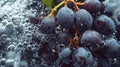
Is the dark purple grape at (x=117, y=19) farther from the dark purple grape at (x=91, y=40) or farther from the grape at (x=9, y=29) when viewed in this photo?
the grape at (x=9, y=29)

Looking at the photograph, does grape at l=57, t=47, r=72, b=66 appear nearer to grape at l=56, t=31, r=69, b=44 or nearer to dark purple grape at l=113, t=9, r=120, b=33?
grape at l=56, t=31, r=69, b=44

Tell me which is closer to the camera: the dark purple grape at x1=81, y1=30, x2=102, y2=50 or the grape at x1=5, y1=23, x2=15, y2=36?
the dark purple grape at x1=81, y1=30, x2=102, y2=50

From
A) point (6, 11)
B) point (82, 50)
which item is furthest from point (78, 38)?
point (6, 11)

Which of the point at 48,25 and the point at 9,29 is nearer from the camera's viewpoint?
the point at 48,25

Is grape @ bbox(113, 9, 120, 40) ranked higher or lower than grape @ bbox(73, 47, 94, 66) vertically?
higher

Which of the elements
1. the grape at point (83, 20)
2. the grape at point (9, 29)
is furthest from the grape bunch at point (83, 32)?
the grape at point (9, 29)

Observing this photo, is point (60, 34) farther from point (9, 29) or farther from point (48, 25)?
point (9, 29)

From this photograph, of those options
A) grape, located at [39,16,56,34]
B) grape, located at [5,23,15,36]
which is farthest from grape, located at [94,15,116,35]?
grape, located at [5,23,15,36]

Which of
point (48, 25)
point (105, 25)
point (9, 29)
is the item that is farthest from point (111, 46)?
point (9, 29)
